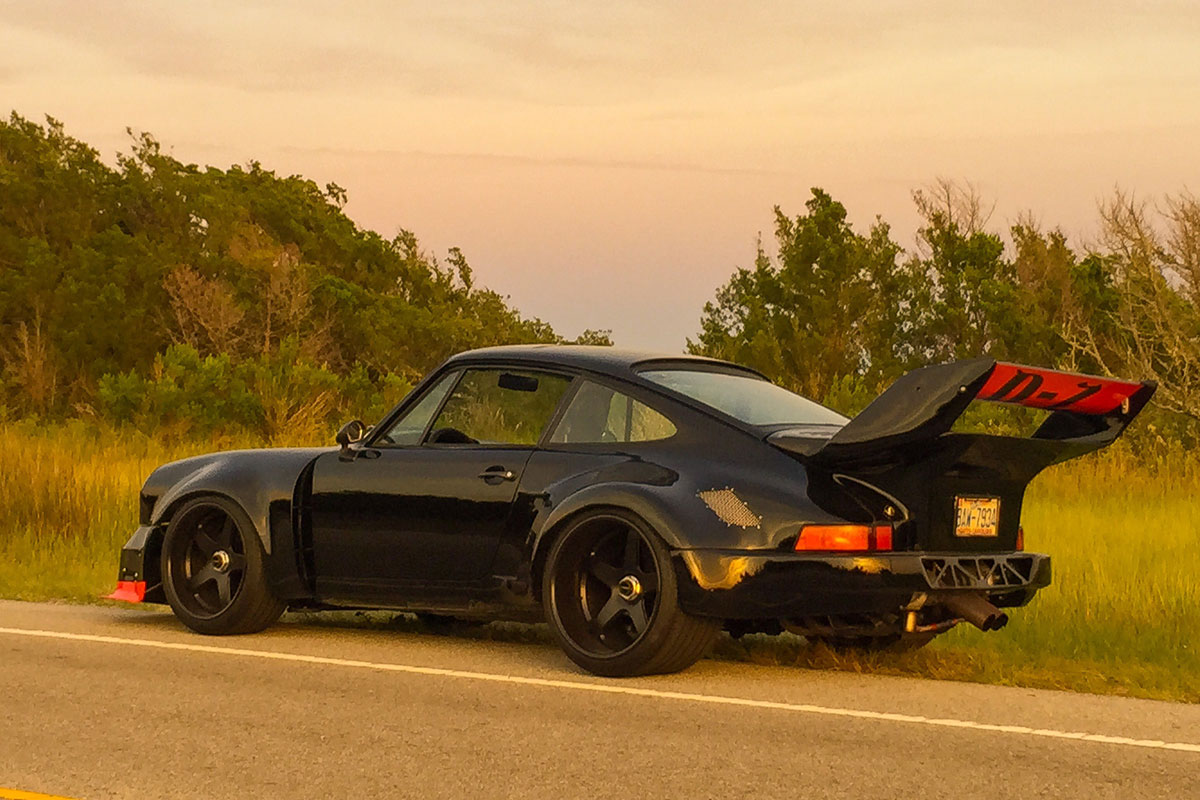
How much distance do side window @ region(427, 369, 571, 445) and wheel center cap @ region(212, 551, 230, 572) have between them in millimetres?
1437

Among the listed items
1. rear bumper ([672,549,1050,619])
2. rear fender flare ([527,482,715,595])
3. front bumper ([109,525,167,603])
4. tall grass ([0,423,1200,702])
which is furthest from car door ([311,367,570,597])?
tall grass ([0,423,1200,702])

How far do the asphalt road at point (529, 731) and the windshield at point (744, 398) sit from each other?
1233 millimetres

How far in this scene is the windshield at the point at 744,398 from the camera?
8.75m

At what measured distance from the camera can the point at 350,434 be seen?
31.7 feet

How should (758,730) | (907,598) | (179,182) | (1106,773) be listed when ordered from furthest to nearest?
(179,182) → (907,598) → (758,730) → (1106,773)

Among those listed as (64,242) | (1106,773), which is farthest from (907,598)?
(64,242)

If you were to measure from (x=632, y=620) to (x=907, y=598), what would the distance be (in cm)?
126

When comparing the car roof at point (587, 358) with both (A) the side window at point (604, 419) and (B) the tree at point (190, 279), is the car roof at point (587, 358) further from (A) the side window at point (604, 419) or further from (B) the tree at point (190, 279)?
(B) the tree at point (190, 279)

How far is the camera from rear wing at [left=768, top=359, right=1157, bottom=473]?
25.4 feet

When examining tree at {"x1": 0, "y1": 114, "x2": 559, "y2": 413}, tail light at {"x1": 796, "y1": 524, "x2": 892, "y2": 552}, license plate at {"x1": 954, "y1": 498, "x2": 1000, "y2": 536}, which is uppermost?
tree at {"x1": 0, "y1": 114, "x2": 559, "y2": 413}

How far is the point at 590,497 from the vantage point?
838 centimetres

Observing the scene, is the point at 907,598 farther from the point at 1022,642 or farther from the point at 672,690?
the point at 1022,642

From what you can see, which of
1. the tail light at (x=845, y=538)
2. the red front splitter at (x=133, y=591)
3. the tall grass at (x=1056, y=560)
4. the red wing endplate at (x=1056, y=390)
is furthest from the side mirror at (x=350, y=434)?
the red wing endplate at (x=1056, y=390)

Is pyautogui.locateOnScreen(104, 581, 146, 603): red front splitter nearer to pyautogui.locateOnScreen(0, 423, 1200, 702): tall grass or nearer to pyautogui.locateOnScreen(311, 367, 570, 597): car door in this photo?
pyautogui.locateOnScreen(311, 367, 570, 597): car door
